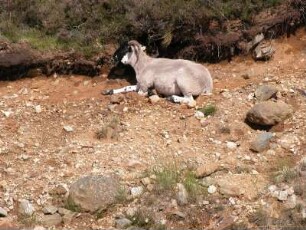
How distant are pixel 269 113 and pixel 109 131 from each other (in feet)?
10.5

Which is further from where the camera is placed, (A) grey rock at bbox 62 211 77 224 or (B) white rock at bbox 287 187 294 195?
(B) white rock at bbox 287 187 294 195

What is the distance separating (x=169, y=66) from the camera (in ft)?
46.6

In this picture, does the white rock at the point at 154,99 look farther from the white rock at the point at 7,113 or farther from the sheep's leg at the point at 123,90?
the white rock at the point at 7,113

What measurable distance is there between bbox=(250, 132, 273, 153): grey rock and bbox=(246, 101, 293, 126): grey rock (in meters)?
0.34

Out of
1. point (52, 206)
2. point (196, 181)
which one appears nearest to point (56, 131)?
point (52, 206)

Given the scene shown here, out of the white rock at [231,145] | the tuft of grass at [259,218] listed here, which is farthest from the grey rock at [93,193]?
the white rock at [231,145]

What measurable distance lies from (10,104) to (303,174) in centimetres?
684

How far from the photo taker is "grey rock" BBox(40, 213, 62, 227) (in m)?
10.3

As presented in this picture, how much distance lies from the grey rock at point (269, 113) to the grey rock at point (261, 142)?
342 millimetres

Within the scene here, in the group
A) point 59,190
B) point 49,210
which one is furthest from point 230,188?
point 49,210

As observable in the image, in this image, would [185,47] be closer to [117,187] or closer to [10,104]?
[10,104]

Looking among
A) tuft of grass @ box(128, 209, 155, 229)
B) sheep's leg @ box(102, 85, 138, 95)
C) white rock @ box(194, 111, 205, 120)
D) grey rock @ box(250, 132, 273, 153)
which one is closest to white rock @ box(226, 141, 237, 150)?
grey rock @ box(250, 132, 273, 153)

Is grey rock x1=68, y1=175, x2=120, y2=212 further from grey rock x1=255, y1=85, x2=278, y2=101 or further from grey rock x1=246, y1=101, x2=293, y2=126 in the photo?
grey rock x1=255, y1=85, x2=278, y2=101

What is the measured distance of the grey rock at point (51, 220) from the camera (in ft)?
33.8
